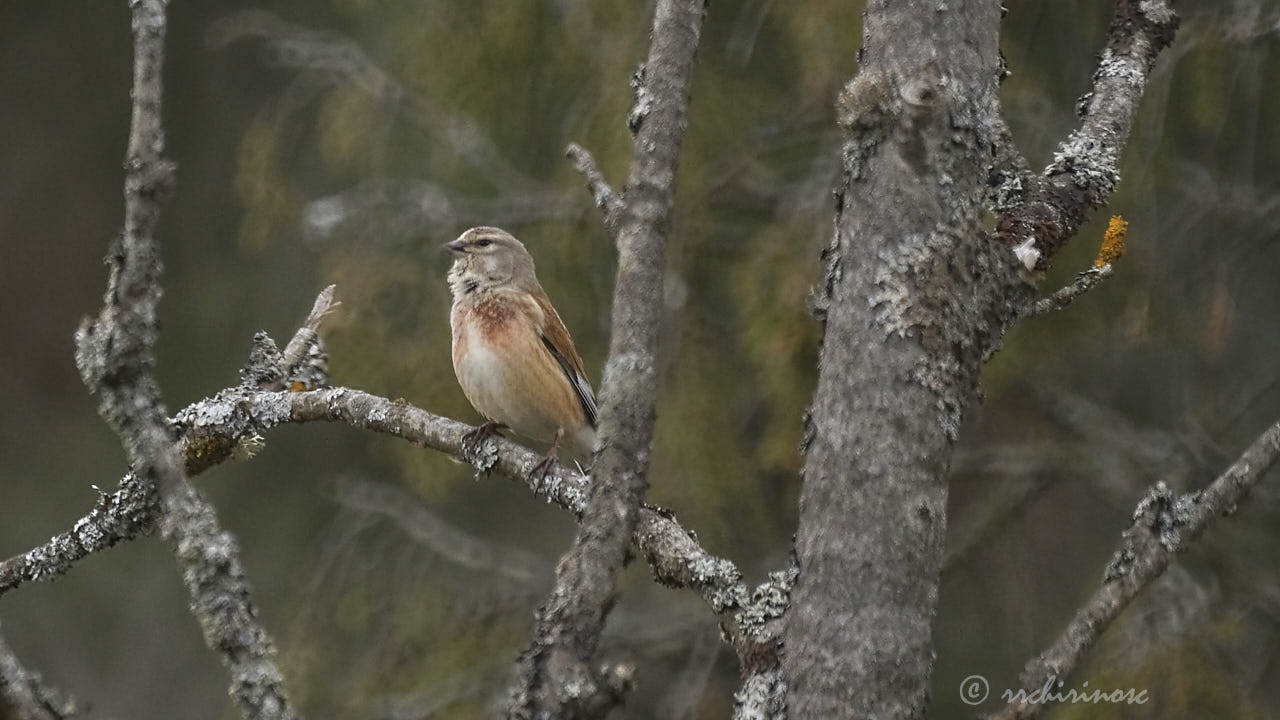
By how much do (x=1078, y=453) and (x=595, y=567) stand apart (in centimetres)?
381

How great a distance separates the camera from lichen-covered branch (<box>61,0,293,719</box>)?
1.77 m

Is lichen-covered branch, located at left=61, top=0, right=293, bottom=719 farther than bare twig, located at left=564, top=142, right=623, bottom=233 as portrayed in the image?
No

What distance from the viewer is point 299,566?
7.11 meters

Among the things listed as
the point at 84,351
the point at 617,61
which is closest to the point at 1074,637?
the point at 84,351

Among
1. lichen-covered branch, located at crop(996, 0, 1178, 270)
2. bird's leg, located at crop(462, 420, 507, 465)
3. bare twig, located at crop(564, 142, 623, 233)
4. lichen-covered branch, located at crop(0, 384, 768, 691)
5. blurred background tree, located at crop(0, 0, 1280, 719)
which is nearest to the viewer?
bare twig, located at crop(564, 142, 623, 233)

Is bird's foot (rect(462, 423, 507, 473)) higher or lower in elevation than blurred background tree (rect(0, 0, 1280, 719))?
lower

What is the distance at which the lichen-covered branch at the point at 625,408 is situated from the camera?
1906 mm

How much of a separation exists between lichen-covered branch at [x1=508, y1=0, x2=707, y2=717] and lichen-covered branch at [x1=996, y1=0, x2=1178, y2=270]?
28.5 inches

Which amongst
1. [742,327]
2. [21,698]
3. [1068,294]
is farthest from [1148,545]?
[742,327]

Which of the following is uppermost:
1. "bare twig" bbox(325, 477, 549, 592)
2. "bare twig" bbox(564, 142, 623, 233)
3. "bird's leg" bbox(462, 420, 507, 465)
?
"bare twig" bbox(325, 477, 549, 592)

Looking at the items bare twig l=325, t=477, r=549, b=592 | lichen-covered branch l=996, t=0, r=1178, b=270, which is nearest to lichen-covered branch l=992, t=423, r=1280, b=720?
lichen-covered branch l=996, t=0, r=1178, b=270

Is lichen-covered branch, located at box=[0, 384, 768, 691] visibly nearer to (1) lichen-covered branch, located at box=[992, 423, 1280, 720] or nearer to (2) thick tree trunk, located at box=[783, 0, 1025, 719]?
(2) thick tree trunk, located at box=[783, 0, 1025, 719]

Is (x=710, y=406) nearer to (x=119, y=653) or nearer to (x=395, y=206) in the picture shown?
(x=395, y=206)

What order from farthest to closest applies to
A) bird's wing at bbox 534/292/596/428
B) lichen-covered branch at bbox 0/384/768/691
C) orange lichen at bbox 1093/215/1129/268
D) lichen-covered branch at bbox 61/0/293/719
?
bird's wing at bbox 534/292/596/428 < orange lichen at bbox 1093/215/1129/268 < lichen-covered branch at bbox 0/384/768/691 < lichen-covered branch at bbox 61/0/293/719
